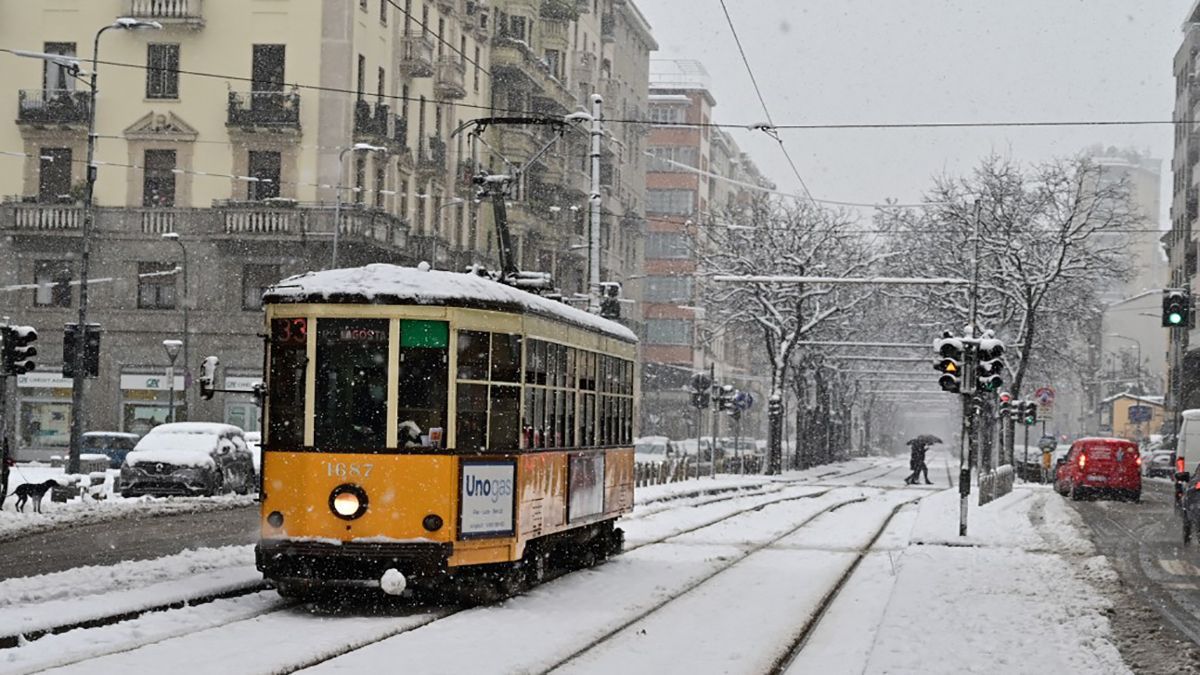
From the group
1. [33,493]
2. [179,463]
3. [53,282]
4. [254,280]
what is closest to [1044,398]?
[254,280]

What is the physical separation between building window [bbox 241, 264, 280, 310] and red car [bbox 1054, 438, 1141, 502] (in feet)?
74.4

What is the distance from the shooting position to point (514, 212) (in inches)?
2697

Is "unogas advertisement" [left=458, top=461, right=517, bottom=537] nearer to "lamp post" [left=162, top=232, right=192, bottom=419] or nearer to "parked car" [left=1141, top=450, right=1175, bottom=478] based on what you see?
"lamp post" [left=162, top=232, right=192, bottom=419]

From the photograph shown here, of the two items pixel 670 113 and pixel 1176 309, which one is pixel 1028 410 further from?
pixel 670 113

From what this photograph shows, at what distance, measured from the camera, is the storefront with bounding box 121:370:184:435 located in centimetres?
5616

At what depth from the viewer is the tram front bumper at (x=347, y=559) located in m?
14.9

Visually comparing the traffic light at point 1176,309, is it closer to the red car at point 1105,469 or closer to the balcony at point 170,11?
the red car at point 1105,469

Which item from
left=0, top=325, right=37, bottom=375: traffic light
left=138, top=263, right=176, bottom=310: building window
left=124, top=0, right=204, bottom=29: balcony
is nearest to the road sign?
left=138, top=263, right=176, bottom=310: building window

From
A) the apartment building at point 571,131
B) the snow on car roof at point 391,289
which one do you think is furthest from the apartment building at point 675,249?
the snow on car roof at point 391,289

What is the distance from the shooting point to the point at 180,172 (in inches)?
2189

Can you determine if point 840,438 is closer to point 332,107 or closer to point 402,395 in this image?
point 332,107

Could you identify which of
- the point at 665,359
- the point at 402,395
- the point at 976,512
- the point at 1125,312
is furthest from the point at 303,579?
the point at 1125,312

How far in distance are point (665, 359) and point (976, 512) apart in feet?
253

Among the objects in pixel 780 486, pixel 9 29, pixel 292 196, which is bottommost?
pixel 780 486
